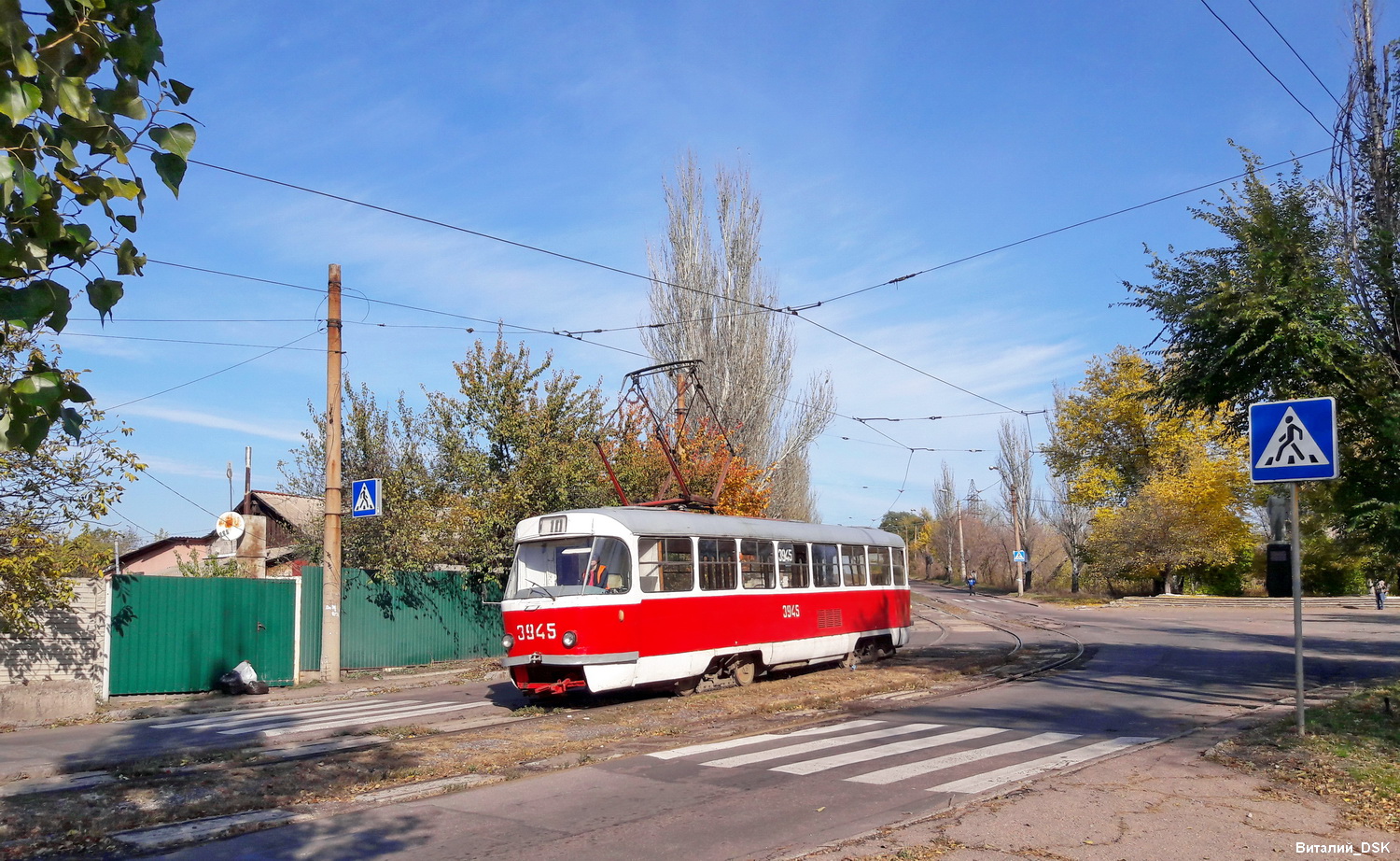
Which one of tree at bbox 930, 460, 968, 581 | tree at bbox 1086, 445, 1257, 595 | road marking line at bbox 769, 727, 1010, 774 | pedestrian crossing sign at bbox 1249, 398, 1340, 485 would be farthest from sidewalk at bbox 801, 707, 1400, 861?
tree at bbox 930, 460, 968, 581

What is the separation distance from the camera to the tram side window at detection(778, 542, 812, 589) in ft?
57.7

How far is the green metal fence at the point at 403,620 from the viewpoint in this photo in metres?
20.4

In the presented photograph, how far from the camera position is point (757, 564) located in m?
16.9

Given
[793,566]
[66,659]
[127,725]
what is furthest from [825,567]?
[66,659]

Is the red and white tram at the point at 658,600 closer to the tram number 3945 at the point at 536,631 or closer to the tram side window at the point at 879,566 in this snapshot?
the tram number 3945 at the point at 536,631

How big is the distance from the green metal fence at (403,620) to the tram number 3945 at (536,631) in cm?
804

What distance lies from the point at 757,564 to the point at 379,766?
28.1 feet

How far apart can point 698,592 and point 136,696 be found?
9.79 m

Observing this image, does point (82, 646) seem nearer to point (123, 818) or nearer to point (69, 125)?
point (123, 818)

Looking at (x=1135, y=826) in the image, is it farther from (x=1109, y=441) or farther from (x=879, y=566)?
(x=1109, y=441)

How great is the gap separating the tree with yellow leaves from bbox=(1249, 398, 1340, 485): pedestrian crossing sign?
33257mm

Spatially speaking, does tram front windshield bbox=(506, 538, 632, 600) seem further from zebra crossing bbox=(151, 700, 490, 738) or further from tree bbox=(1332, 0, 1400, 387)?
tree bbox=(1332, 0, 1400, 387)

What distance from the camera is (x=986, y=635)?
28.1 meters

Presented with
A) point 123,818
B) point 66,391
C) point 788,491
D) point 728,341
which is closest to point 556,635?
point 123,818
